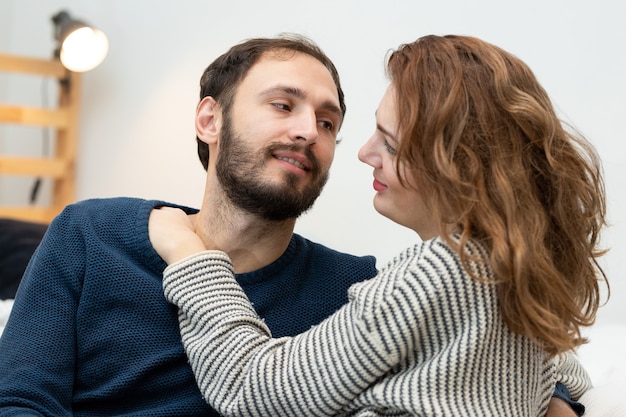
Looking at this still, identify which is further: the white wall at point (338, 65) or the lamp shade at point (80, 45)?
the lamp shade at point (80, 45)

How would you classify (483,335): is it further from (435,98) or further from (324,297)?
(324,297)

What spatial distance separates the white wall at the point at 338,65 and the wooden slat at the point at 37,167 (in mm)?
103

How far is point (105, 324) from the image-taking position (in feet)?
4.38

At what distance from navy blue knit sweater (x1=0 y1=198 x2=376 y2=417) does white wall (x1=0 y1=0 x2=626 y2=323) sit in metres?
0.83

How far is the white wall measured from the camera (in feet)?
5.98

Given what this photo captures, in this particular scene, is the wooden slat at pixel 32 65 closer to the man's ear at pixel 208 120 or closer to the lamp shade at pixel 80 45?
the lamp shade at pixel 80 45

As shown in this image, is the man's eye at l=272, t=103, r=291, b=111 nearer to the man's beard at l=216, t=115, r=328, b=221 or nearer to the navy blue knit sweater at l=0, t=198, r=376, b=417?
the man's beard at l=216, t=115, r=328, b=221

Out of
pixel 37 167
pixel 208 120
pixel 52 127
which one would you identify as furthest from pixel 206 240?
pixel 52 127

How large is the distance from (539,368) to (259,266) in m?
0.53

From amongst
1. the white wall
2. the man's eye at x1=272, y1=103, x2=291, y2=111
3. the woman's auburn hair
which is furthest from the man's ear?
the white wall

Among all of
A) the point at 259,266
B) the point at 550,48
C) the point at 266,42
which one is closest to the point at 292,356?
the point at 259,266

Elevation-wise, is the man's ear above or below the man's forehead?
below

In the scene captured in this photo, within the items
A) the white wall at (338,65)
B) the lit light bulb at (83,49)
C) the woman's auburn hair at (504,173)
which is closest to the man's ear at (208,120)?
the woman's auburn hair at (504,173)

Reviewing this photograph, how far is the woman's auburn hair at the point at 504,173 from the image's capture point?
3.40 ft
